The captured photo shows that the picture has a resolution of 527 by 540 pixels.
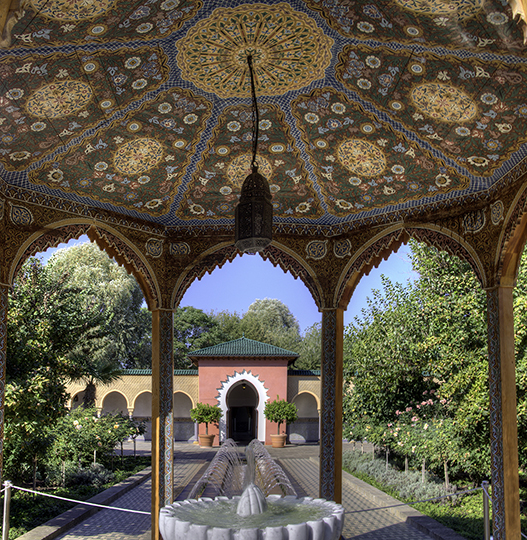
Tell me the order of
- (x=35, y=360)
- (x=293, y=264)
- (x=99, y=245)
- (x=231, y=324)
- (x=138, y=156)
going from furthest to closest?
(x=231, y=324)
(x=35, y=360)
(x=293, y=264)
(x=99, y=245)
(x=138, y=156)

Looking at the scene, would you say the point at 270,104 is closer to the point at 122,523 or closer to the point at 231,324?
the point at 122,523

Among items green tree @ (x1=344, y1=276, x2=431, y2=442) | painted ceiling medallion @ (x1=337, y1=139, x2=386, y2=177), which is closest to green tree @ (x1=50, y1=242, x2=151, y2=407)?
green tree @ (x1=344, y1=276, x2=431, y2=442)

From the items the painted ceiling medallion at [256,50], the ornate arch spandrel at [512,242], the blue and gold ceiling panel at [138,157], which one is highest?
the painted ceiling medallion at [256,50]

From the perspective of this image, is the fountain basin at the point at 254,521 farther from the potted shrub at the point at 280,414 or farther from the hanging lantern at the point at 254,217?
the potted shrub at the point at 280,414

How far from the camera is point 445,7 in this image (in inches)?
127

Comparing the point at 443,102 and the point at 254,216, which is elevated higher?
the point at 443,102

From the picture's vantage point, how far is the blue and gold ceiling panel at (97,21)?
327 centimetres

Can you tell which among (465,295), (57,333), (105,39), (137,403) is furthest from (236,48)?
(137,403)

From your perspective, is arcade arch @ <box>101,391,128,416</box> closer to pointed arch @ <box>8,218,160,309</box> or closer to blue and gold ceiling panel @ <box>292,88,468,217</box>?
pointed arch @ <box>8,218,160,309</box>

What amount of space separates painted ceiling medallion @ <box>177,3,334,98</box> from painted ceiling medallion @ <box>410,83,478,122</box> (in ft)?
2.63

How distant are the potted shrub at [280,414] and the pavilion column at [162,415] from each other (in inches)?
526

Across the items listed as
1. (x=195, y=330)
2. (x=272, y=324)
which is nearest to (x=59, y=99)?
(x=195, y=330)

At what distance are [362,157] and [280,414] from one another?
15.4 metres

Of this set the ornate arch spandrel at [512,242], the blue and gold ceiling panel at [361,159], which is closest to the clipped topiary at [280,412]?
the blue and gold ceiling panel at [361,159]
